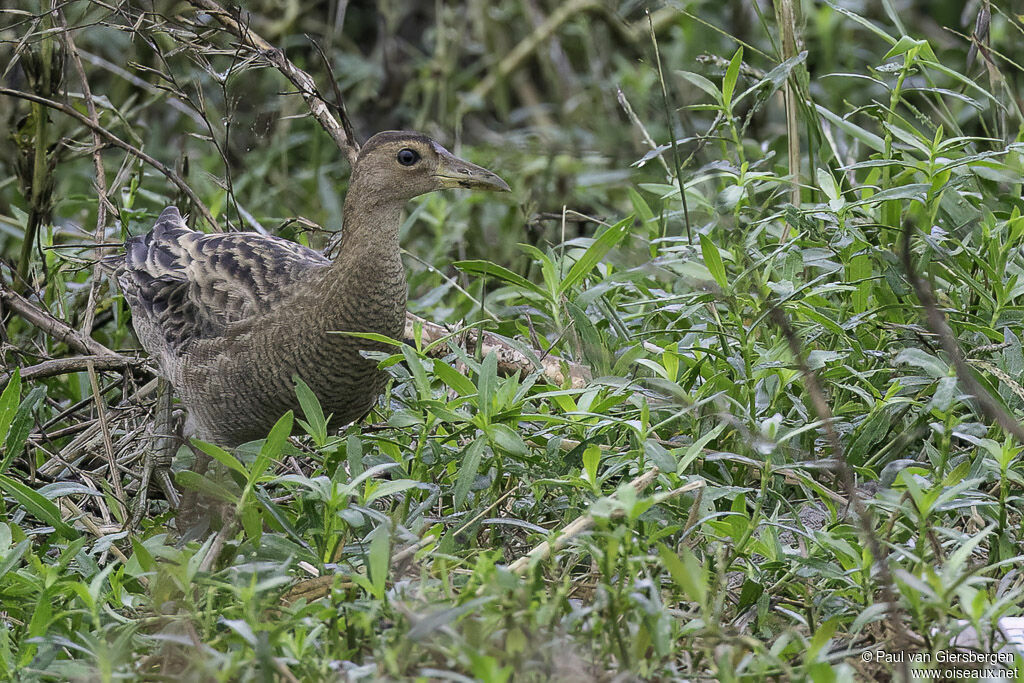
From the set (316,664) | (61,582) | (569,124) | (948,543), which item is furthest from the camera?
(569,124)

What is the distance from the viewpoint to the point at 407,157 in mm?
3510

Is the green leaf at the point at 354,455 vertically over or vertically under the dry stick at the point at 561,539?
over

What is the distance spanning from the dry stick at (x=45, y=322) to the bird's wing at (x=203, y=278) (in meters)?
0.19

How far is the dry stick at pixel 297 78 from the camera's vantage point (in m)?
3.92

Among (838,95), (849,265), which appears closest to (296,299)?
(849,265)

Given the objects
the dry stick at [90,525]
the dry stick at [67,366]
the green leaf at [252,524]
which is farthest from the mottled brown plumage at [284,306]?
the green leaf at [252,524]

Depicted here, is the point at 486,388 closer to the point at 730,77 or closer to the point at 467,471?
the point at 467,471

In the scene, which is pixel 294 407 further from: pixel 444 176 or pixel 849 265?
pixel 849 265

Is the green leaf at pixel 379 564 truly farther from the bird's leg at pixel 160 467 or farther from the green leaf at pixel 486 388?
the bird's leg at pixel 160 467

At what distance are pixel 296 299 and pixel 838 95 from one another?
12.2 feet

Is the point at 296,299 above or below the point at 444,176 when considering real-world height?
below

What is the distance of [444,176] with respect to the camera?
355cm

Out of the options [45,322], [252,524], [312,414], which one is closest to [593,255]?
[312,414]

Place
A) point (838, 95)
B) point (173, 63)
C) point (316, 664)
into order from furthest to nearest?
point (838, 95) < point (173, 63) < point (316, 664)
